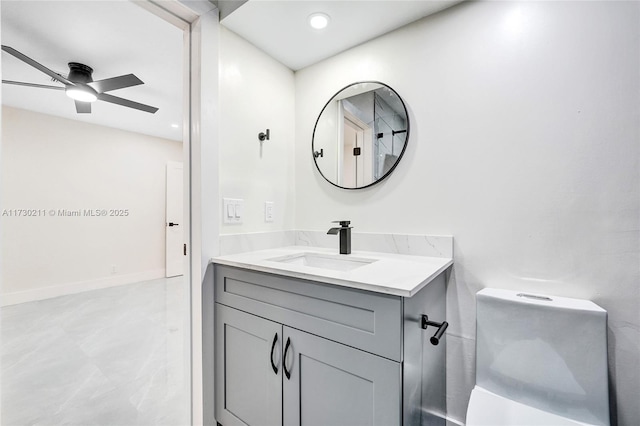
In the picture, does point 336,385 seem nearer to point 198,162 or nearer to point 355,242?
point 355,242

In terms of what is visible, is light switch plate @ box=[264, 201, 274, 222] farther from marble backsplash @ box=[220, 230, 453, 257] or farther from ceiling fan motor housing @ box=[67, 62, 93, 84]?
ceiling fan motor housing @ box=[67, 62, 93, 84]

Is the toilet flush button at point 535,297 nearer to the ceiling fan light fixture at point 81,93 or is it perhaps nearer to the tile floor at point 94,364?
the tile floor at point 94,364

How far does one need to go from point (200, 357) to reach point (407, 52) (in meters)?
→ 1.89

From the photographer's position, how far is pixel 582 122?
41.7 inches

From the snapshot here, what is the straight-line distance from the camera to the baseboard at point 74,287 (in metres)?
3.24

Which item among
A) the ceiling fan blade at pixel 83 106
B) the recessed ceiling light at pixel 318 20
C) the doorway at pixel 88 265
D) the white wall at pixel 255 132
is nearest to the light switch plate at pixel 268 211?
the white wall at pixel 255 132

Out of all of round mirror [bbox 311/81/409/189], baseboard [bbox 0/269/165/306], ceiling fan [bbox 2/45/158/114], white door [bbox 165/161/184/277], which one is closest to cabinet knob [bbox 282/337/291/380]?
round mirror [bbox 311/81/409/189]

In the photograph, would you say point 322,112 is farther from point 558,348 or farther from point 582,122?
point 558,348

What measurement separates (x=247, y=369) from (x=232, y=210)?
774mm

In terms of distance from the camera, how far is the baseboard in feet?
10.6

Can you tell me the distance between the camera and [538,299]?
1.08m

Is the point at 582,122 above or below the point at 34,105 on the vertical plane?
below

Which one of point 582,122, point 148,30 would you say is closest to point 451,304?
point 582,122

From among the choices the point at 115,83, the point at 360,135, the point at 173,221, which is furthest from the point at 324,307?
the point at 173,221
